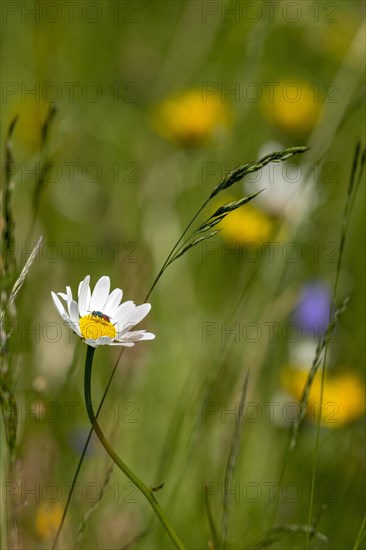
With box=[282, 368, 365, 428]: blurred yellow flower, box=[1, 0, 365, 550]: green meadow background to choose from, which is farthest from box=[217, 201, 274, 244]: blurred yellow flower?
box=[282, 368, 365, 428]: blurred yellow flower

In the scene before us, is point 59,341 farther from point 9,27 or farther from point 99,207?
point 9,27

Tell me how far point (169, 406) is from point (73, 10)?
1542mm

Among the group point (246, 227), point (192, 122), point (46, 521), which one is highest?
point (192, 122)

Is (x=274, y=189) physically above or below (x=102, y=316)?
above

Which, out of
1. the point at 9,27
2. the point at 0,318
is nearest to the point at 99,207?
the point at 9,27

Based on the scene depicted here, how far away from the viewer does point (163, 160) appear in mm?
2129

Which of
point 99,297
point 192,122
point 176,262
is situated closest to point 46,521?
point 99,297

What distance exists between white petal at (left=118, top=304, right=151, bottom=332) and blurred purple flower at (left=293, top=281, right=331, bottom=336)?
1.09 m

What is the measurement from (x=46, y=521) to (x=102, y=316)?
0.47m

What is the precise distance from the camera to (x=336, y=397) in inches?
58.6

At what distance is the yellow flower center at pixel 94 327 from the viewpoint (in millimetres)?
653

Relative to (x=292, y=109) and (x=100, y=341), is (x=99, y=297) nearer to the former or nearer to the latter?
(x=100, y=341)

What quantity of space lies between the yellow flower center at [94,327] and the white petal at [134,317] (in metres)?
0.01

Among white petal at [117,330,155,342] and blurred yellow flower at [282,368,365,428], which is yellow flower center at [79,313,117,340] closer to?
white petal at [117,330,155,342]
